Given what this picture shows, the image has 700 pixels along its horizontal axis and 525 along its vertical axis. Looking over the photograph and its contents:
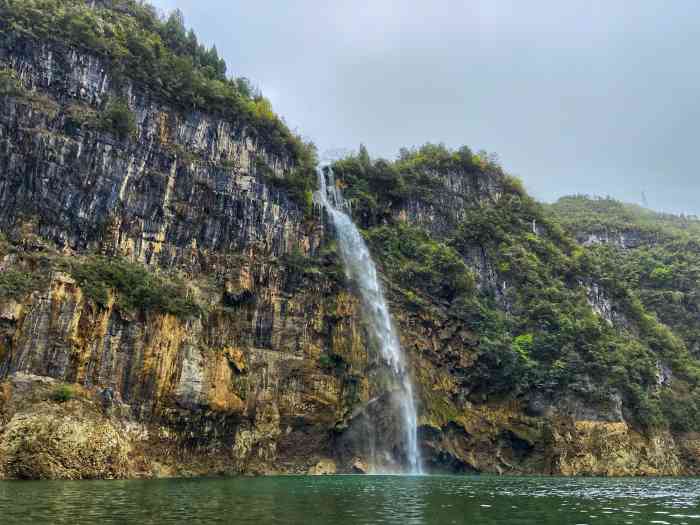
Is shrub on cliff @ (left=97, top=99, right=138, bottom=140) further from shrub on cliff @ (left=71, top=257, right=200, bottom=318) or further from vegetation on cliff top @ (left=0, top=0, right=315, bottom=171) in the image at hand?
shrub on cliff @ (left=71, top=257, right=200, bottom=318)

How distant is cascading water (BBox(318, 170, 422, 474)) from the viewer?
44.3 m

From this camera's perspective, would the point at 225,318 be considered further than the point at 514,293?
No

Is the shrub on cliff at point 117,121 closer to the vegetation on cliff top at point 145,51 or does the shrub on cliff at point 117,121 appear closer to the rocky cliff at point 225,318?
the rocky cliff at point 225,318

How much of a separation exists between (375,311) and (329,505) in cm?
3023

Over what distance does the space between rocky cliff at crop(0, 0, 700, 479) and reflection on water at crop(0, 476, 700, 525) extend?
10.0 m

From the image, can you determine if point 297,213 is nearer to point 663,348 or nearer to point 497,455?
point 497,455

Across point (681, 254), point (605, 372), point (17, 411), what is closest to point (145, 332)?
point (17, 411)

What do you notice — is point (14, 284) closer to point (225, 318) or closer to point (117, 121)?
point (225, 318)

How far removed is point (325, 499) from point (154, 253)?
2597 centimetres

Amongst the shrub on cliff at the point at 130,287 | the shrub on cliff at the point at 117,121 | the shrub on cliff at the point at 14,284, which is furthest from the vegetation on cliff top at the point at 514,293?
the shrub on cliff at the point at 14,284

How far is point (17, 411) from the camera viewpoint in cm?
2923

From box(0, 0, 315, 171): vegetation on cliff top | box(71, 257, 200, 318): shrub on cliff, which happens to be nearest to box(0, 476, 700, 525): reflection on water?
box(71, 257, 200, 318): shrub on cliff

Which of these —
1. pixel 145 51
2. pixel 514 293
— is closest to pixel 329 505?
pixel 145 51

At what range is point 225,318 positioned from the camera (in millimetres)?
41625
